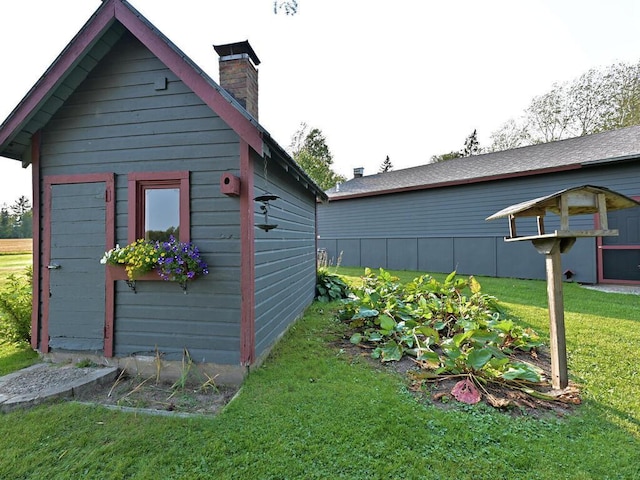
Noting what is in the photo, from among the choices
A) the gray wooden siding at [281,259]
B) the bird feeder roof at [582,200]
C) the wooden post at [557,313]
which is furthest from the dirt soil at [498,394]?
the bird feeder roof at [582,200]

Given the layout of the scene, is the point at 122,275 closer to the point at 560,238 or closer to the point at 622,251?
the point at 560,238

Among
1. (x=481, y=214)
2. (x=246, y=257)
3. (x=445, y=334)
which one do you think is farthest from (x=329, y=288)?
(x=481, y=214)

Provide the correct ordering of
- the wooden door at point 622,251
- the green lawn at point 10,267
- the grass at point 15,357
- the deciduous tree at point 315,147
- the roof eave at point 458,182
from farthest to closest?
the deciduous tree at point 315,147 < the green lawn at point 10,267 < the roof eave at point 458,182 < the wooden door at point 622,251 < the grass at point 15,357

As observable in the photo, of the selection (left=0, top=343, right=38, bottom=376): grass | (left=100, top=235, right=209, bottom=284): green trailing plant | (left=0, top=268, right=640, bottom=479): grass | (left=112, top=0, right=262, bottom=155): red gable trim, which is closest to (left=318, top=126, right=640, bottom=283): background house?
(left=112, top=0, right=262, bottom=155): red gable trim

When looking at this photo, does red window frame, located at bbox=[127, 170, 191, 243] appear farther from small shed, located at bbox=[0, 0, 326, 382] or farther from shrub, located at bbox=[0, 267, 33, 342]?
shrub, located at bbox=[0, 267, 33, 342]

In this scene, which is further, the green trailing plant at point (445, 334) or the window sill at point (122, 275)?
the window sill at point (122, 275)

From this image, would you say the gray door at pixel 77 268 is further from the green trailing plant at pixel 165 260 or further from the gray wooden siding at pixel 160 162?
the green trailing plant at pixel 165 260

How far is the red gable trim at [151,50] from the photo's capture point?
2809mm

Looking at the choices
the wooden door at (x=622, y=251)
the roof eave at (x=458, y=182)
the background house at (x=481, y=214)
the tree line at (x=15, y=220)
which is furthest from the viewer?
the tree line at (x=15, y=220)

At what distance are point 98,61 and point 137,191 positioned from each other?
1412 mm

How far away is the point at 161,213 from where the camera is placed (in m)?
3.23

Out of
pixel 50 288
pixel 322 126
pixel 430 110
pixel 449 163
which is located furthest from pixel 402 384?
pixel 322 126

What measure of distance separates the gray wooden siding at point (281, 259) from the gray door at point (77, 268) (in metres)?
1.70

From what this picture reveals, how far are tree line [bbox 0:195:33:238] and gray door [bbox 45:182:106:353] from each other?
126ft
